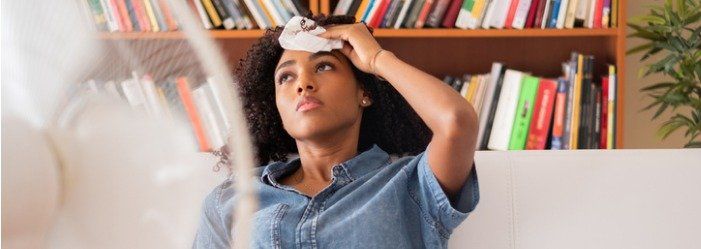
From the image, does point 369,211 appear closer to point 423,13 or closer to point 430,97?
point 430,97

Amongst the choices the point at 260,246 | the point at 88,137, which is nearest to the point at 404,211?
the point at 260,246

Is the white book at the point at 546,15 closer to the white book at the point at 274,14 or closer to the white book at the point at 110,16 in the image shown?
the white book at the point at 274,14

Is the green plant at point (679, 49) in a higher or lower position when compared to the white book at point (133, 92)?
higher

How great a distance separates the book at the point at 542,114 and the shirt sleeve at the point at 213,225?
1.93 metres

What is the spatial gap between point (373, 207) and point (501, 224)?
0.19 metres

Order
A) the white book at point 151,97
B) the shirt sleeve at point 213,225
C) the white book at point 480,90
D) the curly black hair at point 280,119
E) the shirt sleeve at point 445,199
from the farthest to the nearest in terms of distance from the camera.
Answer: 1. the white book at point 480,90
2. the curly black hair at point 280,119
3. the shirt sleeve at point 445,199
4. the shirt sleeve at point 213,225
5. the white book at point 151,97

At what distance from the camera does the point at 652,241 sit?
133 centimetres

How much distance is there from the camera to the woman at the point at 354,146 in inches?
49.7

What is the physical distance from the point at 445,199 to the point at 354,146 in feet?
0.72

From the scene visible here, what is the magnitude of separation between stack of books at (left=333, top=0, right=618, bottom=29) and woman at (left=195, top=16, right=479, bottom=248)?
2.85 ft

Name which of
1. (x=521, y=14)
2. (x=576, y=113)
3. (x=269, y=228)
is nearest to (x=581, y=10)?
(x=521, y=14)

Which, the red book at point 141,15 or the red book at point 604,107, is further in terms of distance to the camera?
the red book at point 604,107

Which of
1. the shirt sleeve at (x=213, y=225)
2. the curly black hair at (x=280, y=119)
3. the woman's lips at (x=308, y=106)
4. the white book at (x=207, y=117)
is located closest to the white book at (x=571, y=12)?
the curly black hair at (x=280, y=119)

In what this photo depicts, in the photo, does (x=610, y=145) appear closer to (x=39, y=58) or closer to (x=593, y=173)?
(x=593, y=173)
